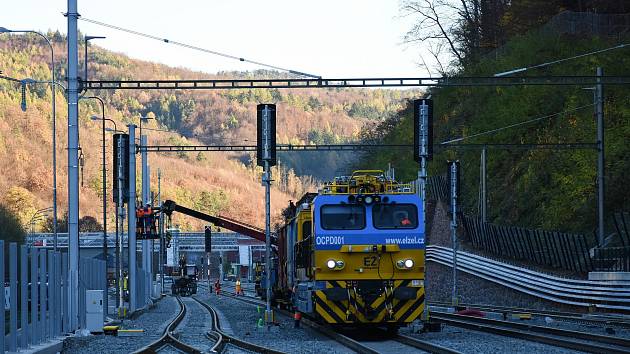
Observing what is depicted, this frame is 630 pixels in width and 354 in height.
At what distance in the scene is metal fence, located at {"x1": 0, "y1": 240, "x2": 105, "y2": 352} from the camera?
20906mm

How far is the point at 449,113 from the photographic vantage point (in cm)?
10125

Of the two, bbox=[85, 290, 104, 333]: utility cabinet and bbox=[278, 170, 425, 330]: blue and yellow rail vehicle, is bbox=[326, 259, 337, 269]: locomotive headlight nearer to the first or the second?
bbox=[278, 170, 425, 330]: blue and yellow rail vehicle

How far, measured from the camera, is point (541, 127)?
75.8 metres

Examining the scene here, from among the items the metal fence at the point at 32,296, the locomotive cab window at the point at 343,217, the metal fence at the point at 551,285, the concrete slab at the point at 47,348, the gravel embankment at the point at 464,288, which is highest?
the locomotive cab window at the point at 343,217

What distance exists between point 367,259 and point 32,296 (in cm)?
899

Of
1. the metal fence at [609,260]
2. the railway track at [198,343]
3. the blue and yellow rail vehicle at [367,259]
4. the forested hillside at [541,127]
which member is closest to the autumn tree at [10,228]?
the forested hillside at [541,127]

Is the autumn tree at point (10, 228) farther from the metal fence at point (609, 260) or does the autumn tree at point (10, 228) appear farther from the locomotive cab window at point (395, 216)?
the locomotive cab window at point (395, 216)

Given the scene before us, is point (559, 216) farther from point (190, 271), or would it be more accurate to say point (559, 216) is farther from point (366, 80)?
point (190, 271)

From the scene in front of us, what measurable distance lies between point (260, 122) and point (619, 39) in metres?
49.7

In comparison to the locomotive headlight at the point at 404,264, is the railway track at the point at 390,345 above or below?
below

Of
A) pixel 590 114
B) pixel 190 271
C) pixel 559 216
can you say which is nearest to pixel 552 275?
pixel 559 216

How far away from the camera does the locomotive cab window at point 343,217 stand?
2942 centimetres


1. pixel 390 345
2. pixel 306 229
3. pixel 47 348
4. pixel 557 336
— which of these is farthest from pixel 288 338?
pixel 47 348

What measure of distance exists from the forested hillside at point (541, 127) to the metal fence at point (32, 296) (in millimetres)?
35510
